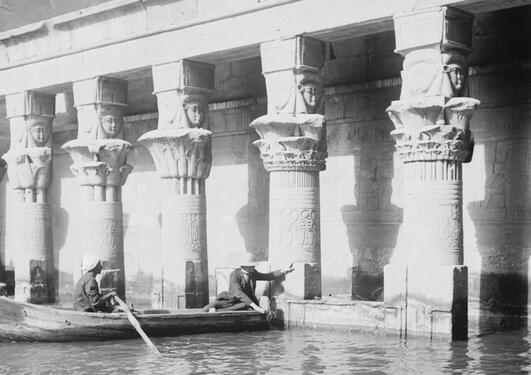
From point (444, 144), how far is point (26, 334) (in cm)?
658

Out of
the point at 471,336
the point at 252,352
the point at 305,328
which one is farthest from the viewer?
the point at 305,328

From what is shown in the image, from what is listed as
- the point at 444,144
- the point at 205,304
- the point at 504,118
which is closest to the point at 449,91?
the point at 444,144

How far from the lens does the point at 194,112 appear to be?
17703mm

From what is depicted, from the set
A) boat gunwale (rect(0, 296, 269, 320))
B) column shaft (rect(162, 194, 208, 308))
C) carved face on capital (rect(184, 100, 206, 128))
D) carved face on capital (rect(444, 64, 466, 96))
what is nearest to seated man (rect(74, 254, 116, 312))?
boat gunwale (rect(0, 296, 269, 320))

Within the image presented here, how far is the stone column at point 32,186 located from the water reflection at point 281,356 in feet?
22.9

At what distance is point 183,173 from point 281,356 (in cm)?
529

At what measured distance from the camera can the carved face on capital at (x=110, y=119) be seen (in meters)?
19.3

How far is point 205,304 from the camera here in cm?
1773

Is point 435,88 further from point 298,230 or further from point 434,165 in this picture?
point 298,230

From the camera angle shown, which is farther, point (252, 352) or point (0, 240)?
point (0, 240)

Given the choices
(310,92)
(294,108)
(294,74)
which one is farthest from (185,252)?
(294,74)

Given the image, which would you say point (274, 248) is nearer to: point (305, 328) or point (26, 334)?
point (305, 328)

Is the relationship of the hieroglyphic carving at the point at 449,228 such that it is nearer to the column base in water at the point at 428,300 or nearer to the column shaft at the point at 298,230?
the column base in water at the point at 428,300

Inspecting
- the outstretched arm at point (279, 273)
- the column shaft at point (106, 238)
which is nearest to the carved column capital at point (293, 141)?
the outstretched arm at point (279, 273)
